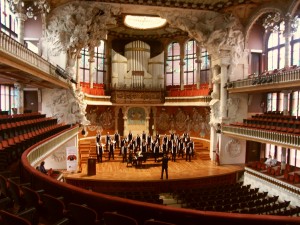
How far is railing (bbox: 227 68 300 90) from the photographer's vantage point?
13048 millimetres

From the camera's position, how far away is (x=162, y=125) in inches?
997

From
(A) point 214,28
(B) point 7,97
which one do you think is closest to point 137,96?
(A) point 214,28

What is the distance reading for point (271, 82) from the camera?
14.6 m

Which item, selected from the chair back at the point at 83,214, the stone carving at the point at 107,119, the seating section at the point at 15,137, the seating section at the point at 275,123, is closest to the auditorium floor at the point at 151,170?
the seating section at the point at 275,123

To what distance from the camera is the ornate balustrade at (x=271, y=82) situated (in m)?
13.1

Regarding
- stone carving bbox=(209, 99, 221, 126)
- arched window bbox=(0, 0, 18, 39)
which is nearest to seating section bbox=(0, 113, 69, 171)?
arched window bbox=(0, 0, 18, 39)

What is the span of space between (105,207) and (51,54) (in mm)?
14697

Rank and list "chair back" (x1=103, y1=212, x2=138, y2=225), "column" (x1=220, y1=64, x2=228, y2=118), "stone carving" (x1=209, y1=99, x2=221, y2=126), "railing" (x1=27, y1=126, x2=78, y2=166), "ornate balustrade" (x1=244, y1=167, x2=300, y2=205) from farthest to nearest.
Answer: "stone carving" (x1=209, y1=99, x2=221, y2=126), "column" (x1=220, y1=64, x2=228, y2=118), "ornate balustrade" (x1=244, y1=167, x2=300, y2=205), "railing" (x1=27, y1=126, x2=78, y2=166), "chair back" (x1=103, y1=212, x2=138, y2=225)

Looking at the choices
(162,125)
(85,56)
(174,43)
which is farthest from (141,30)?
(162,125)

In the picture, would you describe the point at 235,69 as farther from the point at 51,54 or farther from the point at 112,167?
the point at 51,54

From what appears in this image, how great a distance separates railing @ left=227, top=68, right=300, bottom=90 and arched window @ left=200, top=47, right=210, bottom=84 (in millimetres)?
5210

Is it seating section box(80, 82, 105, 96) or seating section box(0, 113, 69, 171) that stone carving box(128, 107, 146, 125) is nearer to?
seating section box(80, 82, 105, 96)

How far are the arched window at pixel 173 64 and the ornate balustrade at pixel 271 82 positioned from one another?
7.80 m

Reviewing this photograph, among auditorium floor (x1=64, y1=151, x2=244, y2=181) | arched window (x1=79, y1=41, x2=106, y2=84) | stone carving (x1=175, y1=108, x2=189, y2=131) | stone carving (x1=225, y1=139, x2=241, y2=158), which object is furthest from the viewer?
stone carving (x1=175, y1=108, x2=189, y2=131)
